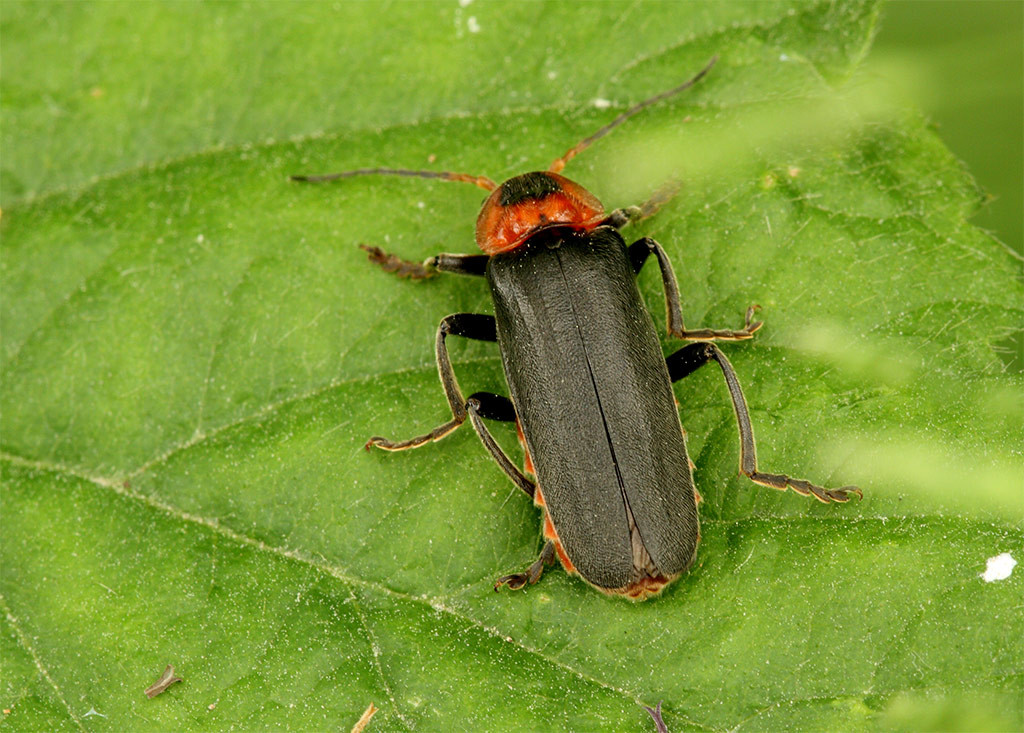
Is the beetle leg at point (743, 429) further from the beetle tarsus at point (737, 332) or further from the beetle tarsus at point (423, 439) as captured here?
the beetle tarsus at point (423, 439)

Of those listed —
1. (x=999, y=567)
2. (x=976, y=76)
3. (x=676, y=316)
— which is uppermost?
Answer: (x=976, y=76)

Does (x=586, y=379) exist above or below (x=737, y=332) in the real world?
above

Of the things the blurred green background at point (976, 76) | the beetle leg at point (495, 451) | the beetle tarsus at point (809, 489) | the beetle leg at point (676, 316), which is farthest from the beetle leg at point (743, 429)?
the blurred green background at point (976, 76)

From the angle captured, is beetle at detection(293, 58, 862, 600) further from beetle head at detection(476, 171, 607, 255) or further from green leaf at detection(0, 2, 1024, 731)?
green leaf at detection(0, 2, 1024, 731)

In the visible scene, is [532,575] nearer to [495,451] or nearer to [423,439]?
[495,451]

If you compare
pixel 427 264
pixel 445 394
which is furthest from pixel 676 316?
pixel 427 264

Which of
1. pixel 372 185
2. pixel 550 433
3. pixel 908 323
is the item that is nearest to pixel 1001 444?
pixel 908 323
